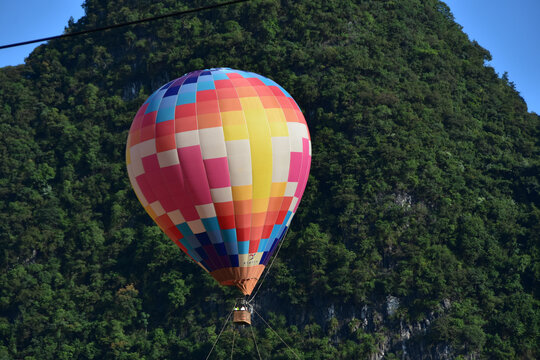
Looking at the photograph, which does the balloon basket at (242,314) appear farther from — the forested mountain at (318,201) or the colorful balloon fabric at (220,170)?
the forested mountain at (318,201)

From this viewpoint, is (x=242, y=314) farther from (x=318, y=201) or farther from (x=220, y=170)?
(x=318, y=201)

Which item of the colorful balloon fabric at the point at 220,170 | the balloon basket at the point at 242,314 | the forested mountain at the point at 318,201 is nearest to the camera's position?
the balloon basket at the point at 242,314

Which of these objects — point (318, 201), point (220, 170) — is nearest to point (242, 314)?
point (220, 170)

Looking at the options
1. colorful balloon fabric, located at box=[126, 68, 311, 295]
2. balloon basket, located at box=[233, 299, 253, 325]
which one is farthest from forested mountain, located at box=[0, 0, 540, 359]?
balloon basket, located at box=[233, 299, 253, 325]

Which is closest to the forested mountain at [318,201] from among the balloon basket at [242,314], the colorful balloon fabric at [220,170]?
the colorful balloon fabric at [220,170]

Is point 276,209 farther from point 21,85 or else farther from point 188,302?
point 21,85

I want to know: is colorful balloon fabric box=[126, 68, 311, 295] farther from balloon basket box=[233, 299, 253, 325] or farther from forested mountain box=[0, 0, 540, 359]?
forested mountain box=[0, 0, 540, 359]
